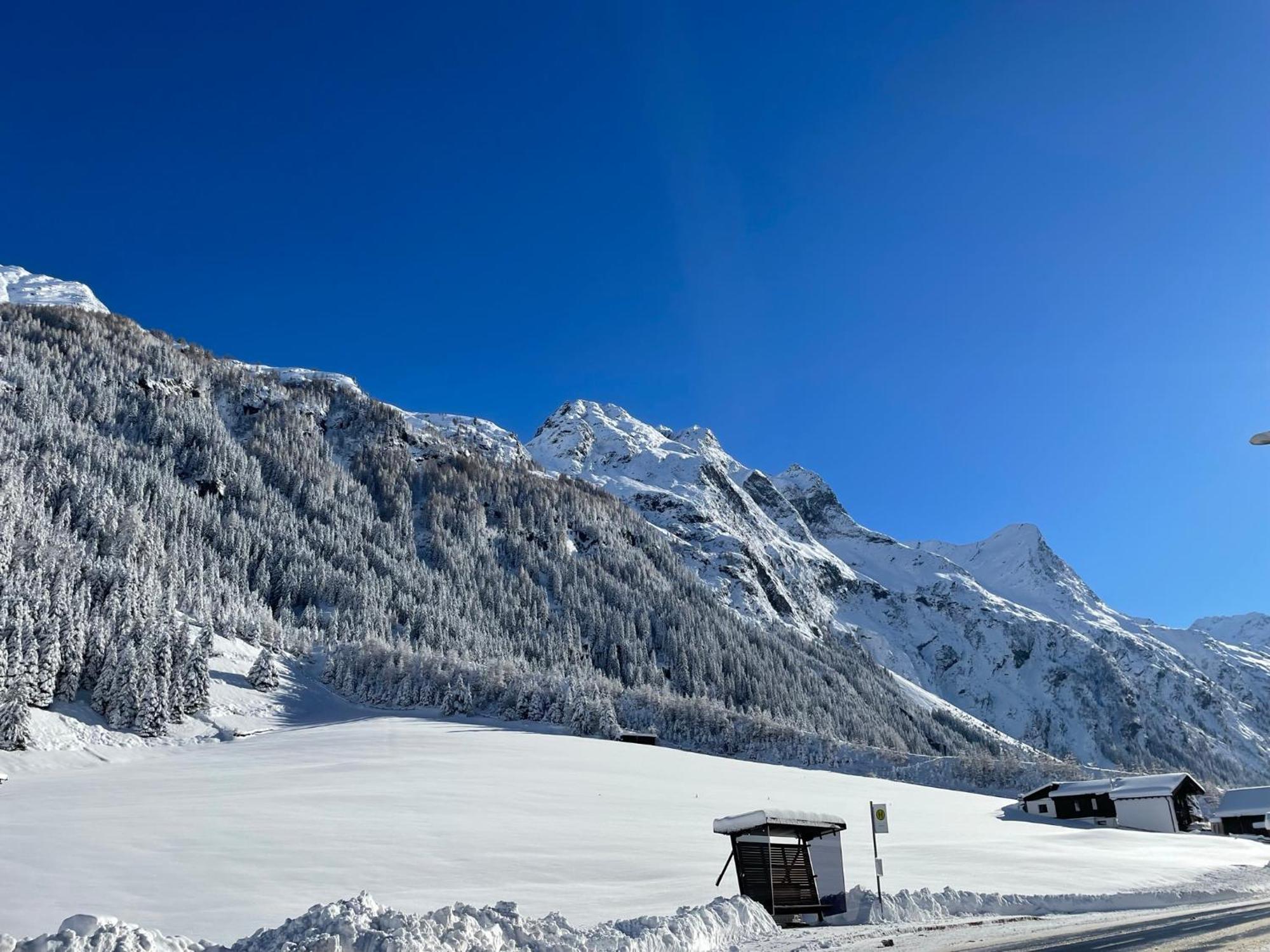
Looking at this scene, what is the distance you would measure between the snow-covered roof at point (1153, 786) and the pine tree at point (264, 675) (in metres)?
79.3

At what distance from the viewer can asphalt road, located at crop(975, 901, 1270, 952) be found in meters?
12.3

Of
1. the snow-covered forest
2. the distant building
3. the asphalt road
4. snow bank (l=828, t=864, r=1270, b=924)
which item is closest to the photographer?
the asphalt road

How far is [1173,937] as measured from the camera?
1378 cm

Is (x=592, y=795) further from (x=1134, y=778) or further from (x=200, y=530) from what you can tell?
(x=200, y=530)

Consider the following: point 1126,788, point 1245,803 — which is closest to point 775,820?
point 1126,788

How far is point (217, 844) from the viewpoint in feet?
86.7

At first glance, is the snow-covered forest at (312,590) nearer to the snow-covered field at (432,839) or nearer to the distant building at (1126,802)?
the snow-covered field at (432,839)

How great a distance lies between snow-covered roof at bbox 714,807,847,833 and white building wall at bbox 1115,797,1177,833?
5201 cm

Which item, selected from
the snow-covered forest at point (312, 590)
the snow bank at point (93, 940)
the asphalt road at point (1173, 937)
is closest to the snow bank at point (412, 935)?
the snow bank at point (93, 940)

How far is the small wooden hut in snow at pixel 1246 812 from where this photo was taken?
6462 centimetres

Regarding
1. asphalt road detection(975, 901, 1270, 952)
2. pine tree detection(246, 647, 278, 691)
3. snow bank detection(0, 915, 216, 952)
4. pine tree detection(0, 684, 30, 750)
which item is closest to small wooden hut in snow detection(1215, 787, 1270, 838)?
asphalt road detection(975, 901, 1270, 952)

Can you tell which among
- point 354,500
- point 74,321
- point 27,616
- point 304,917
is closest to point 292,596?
point 354,500

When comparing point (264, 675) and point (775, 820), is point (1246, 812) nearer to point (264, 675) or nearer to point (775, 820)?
point (775, 820)

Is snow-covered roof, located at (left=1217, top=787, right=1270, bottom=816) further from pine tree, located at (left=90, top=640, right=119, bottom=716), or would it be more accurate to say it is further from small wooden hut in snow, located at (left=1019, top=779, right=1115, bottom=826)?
pine tree, located at (left=90, top=640, right=119, bottom=716)
